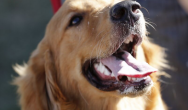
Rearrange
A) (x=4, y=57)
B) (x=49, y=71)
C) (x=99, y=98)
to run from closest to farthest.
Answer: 1. (x=99, y=98)
2. (x=49, y=71)
3. (x=4, y=57)

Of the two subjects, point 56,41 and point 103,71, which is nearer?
point 103,71

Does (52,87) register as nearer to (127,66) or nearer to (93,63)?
(93,63)

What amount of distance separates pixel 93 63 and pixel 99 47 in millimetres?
297

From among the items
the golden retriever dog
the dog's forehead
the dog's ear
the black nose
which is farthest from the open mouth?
the dog's forehead

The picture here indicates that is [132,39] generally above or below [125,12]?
below

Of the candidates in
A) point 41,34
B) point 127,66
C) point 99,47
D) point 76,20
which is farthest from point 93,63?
point 41,34

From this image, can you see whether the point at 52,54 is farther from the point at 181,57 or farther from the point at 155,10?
the point at 181,57

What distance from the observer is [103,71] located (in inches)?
110

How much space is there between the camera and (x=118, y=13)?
98.4 inches

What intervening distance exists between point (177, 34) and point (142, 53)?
3.77 ft

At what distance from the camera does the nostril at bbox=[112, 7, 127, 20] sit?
97.3 inches

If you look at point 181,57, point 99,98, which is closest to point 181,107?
point 181,57

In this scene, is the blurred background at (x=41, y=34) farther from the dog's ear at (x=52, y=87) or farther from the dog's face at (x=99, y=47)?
the dog's ear at (x=52, y=87)

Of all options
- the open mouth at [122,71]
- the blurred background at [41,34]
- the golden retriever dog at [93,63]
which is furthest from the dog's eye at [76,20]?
the blurred background at [41,34]
